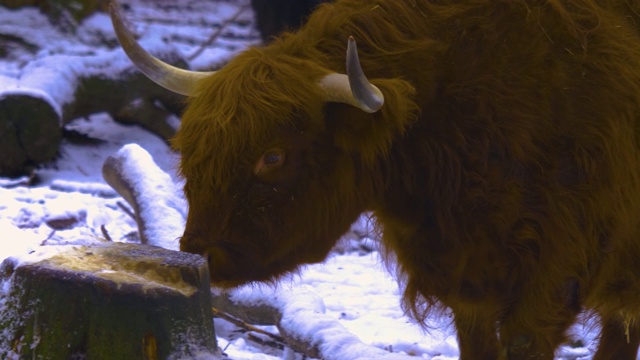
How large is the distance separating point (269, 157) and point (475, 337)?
57.2 inches

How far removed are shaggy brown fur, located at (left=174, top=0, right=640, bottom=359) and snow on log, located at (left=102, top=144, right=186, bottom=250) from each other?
170cm

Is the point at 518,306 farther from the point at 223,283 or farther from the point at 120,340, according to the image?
the point at 120,340

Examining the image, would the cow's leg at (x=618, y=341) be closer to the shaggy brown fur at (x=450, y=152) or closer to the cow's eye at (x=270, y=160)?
the shaggy brown fur at (x=450, y=152)

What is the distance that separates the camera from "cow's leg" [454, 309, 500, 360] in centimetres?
409

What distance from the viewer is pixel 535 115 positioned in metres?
3.52


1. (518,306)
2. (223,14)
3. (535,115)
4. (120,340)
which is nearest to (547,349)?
(518,306)

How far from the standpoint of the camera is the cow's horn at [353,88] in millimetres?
3025

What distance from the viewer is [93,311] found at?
8.14 feet

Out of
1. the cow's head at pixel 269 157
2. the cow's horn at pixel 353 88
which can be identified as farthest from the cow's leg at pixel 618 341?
the cow's horn at pixel 353 88

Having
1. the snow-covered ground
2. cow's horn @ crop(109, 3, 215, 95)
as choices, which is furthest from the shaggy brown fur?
the snow-covered ground

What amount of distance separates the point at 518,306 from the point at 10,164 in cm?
623

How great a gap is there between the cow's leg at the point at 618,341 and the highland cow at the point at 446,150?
110cm

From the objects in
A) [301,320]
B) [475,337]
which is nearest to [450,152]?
[475,337]

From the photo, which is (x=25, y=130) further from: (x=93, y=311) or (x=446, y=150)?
(x=93, y=311)
